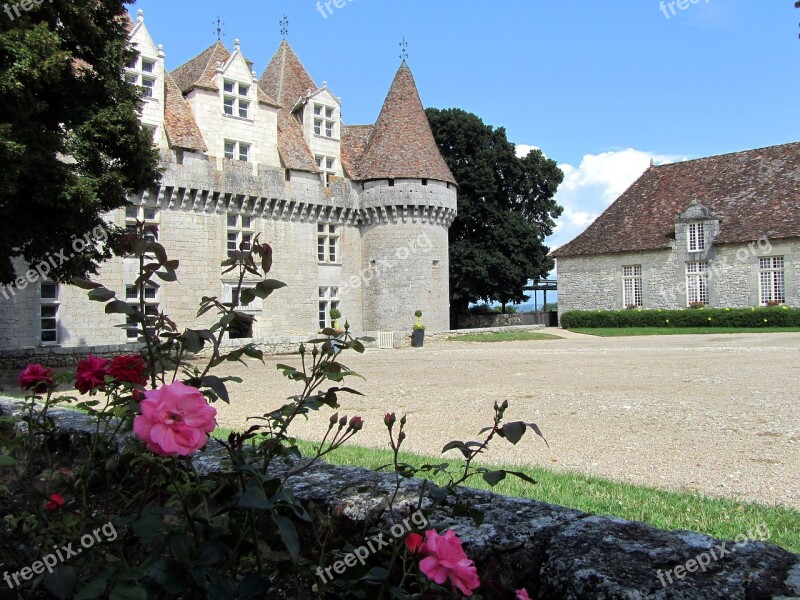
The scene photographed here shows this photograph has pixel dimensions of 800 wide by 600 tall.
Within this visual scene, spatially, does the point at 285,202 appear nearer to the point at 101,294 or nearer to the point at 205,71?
the point at 205,71

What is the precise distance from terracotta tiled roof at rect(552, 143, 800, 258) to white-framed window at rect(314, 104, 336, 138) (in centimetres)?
1545

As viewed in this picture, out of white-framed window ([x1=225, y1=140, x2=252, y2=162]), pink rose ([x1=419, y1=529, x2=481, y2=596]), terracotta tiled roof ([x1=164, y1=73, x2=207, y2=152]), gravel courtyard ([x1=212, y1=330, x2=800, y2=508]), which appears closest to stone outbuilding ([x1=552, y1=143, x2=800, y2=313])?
gravel courtyard ([x1=212, y1=330, x2=800, y2=508])

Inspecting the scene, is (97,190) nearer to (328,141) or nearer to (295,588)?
(295,588)

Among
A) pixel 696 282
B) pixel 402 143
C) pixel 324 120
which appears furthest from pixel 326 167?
pixel 696 282

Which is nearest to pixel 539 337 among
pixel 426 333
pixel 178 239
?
pixel 426 333

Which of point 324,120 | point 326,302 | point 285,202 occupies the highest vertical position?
point 324,120

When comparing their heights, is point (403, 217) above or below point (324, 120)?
below

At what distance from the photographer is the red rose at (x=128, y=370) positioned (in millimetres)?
1839

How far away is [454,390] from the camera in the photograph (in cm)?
1079

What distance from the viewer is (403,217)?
27.6 metres

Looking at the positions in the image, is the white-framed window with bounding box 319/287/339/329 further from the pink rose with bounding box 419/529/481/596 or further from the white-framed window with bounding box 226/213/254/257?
the pink rose with bounding box 419/529/481/596

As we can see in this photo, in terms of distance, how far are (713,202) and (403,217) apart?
17.6 m

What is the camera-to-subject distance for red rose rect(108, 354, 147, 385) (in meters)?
1.84

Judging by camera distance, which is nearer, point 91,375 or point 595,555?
point 595,555
